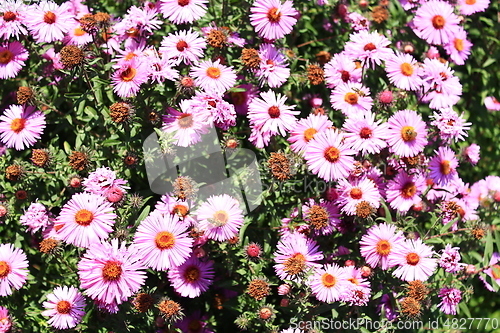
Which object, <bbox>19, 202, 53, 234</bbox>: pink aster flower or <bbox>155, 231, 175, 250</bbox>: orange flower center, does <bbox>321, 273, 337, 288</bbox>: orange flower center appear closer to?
<bbox>155, 231, 175, 250</bbox>: orange flower center

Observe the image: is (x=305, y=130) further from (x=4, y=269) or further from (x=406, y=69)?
(x=4, y=269)

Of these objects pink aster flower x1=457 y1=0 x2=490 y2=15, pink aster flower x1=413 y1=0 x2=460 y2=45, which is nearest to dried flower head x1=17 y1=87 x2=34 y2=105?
pink aster flower x1=413 y1=0 x2=460 y2=45

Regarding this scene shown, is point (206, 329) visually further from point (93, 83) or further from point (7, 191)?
point (93, 83)

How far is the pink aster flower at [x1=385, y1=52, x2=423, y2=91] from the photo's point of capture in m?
3.70

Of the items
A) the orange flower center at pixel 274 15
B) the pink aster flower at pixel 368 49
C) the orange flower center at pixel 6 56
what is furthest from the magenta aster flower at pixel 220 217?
the orange flower center at pixel 6 56

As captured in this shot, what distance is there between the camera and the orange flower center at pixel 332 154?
10.8 ft

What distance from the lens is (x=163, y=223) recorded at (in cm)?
312

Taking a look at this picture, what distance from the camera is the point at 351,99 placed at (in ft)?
12.0

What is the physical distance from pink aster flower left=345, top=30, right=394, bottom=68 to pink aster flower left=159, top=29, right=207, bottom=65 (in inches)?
41.7

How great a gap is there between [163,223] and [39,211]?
833 mm

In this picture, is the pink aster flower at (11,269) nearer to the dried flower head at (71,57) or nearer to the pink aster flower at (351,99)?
the dried flower head at (71,57)

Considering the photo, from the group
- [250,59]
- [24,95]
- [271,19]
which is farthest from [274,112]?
[24,95]

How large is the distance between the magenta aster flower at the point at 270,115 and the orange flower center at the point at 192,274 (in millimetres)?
952

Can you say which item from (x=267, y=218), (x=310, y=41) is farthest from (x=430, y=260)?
(x=310, y=41)
